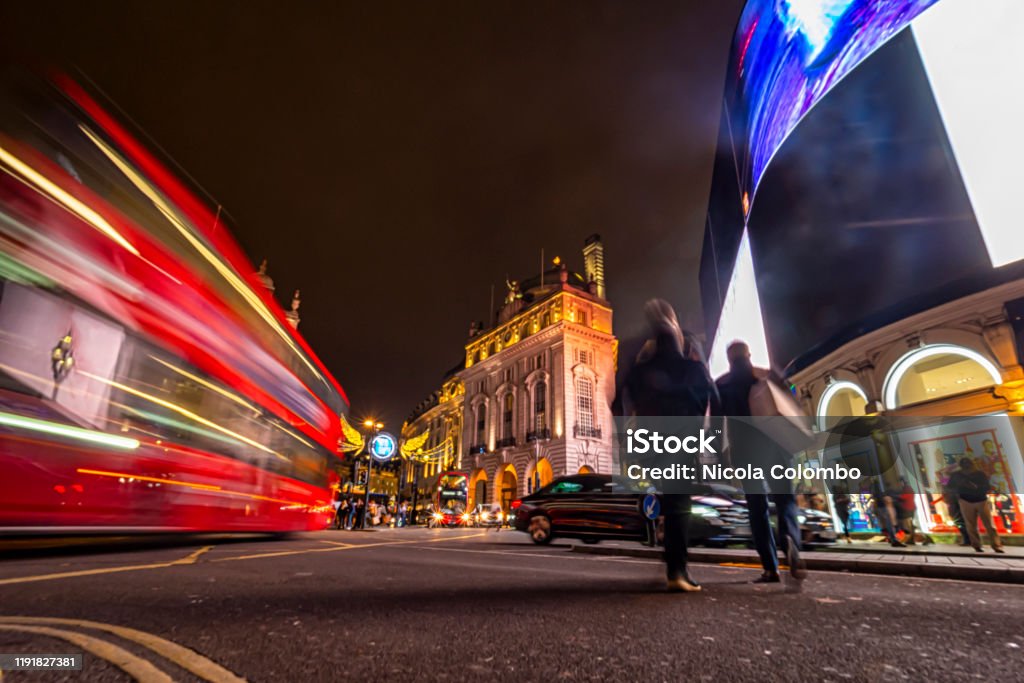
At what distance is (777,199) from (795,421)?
2094 centimetres

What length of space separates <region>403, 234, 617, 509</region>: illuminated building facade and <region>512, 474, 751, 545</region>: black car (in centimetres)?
2545

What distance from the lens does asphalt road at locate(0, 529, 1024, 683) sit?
65.6 inches

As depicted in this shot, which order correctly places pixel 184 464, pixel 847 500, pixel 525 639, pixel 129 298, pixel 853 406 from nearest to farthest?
pixel 525 639 < pixel 129 298 < pixel 184 464 < pixel 847 500 < pixel 853 406

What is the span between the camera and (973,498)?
8617mm

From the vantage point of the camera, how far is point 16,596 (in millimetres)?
2918

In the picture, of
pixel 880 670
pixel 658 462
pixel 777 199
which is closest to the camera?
pixel 880 670

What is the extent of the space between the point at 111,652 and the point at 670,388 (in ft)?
12.6

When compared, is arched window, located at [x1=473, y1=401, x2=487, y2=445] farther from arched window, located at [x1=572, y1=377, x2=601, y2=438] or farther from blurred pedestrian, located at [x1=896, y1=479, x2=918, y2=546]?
blurred pedestrian, located at [x1=896, y1=479, x2=918, y2=546]

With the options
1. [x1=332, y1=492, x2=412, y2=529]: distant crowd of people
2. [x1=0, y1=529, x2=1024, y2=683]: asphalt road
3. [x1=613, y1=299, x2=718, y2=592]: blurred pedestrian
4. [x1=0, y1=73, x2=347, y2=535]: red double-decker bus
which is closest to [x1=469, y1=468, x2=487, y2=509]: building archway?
[x1=332, y1=492, x2=412, y2=529]: distant crowd of people

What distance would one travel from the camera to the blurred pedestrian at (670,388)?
152 inches

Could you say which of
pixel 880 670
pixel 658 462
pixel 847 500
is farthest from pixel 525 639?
pixel 847 500

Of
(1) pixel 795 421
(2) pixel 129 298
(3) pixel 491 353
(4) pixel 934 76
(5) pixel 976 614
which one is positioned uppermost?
(3) pixel 491 353

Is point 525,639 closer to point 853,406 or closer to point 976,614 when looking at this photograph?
point 976,614

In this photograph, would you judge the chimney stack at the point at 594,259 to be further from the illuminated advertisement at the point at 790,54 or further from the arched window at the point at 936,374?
the arched window at the point at 936,374
